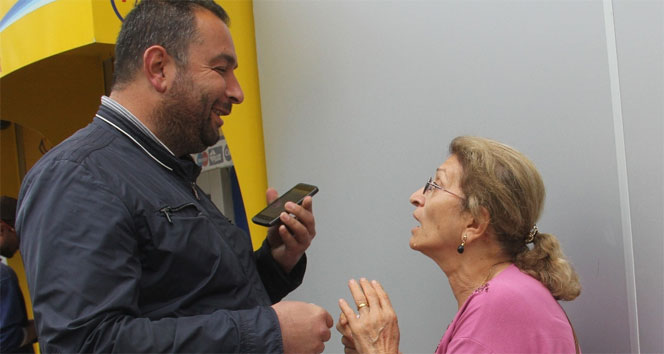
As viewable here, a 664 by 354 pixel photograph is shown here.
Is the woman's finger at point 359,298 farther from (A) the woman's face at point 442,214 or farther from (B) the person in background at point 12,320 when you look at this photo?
(B) the person in background at point 12,320

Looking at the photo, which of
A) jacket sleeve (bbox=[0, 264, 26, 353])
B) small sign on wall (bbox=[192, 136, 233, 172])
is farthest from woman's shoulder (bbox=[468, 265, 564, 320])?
jacket sleeve (bbox=[0, 264, 26, 353])

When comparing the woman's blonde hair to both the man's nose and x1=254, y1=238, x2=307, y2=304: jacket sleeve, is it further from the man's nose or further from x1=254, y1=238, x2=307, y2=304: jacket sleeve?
the man's nose

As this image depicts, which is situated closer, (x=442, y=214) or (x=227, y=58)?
(x=227, y=58)

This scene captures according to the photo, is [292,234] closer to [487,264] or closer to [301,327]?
[301,327]

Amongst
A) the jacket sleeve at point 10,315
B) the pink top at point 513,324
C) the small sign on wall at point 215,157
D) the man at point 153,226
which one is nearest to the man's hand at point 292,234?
the man at point 153,226

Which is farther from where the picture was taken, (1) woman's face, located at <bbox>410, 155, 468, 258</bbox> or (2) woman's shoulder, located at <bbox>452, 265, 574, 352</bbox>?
(1) woman's face, located at <bbox>410, 155, 468, 258</bbox>

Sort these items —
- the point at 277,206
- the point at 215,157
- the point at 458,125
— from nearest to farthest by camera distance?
the point at 277,206
the point at 458,125
the point at 215,157

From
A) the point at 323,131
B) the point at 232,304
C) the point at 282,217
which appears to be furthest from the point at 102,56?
the point at 232,304

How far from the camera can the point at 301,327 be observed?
167 cm

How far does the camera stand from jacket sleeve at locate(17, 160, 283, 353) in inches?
57.6

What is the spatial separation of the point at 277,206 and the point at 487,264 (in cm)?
77

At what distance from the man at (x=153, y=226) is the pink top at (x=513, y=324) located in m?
0.48

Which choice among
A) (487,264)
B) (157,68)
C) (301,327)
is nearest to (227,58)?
(157,68)

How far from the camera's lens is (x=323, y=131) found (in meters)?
3.42
